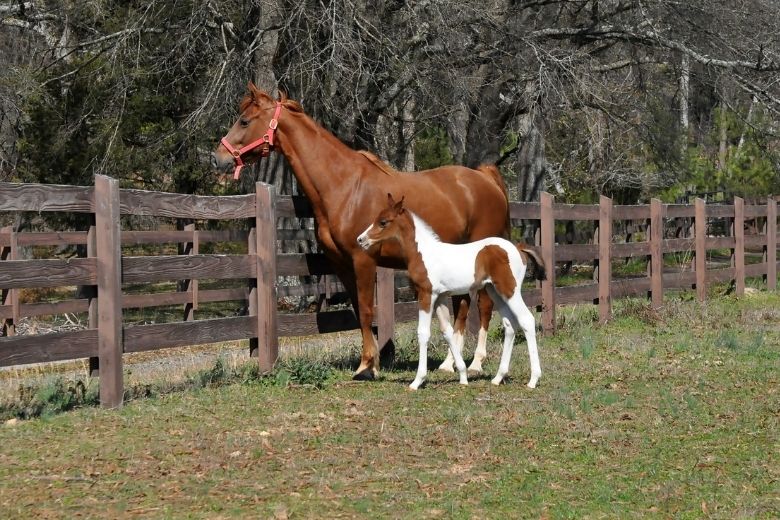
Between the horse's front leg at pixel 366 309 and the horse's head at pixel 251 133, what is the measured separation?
5.08ft

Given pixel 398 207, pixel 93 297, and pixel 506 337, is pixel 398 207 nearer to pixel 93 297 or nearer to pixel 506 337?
pixel 506 337

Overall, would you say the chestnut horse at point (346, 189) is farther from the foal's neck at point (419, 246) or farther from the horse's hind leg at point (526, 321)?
the horse's hind leg at point (526, 321)

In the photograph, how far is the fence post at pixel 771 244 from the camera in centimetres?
2117

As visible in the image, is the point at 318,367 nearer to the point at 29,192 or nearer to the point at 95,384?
the point at 95,384

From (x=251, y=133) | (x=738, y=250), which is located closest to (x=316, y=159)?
(x=251, y=133)

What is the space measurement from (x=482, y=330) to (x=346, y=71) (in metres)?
5.80

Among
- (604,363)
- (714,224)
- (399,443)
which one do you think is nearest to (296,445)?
(399,443)

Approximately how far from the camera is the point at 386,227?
966 cm

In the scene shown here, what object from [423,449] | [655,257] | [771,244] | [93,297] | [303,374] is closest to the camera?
[423,449]

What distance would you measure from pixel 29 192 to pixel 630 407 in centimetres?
500

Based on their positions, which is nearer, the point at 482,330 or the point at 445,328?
the point at 445,328

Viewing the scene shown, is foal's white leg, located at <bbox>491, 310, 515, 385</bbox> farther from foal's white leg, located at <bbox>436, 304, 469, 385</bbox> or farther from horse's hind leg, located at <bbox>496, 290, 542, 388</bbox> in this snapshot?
foal's white leg, located at <bbox>436, 304, 469, 385</bbox>

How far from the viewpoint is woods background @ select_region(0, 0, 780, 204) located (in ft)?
54.4

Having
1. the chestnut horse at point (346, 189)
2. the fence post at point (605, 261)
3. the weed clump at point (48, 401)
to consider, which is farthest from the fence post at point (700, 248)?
the weed clump at point (48, 401)
